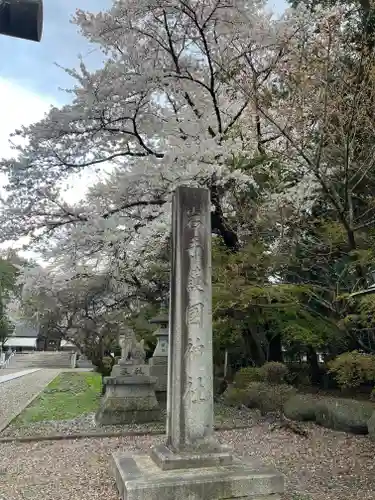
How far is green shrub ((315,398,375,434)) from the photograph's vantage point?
7262mm

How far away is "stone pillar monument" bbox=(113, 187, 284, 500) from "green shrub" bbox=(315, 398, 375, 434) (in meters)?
3.79

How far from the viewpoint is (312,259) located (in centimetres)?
837

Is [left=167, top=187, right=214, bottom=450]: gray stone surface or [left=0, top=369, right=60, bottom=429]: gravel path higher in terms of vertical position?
[left=167, top=187, right=214, bottom=450]: gray stone surface

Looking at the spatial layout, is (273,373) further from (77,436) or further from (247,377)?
(77,436)

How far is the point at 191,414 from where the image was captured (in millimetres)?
4297

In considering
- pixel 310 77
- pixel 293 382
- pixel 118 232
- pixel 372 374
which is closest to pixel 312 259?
pixel 372 374

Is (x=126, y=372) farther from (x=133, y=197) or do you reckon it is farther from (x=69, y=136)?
(x=69, y=136)

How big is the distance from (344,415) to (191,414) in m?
4.29

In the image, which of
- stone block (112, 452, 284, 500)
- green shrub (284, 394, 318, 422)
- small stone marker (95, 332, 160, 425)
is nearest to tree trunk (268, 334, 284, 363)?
green shrub (284, 394, 318, 422)

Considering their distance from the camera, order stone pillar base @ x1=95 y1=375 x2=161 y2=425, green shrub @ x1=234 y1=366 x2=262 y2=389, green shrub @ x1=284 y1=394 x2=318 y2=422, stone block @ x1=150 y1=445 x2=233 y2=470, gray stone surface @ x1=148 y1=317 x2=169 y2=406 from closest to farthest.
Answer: stone block @ x1=150 y1=445 x2=233 y2=470 < green shrub @ x1=284 y1=394 x2=318 y2=422 < stone pillar base @ x1=95 y1=375 x2=161 y2=425 < green shrub @ x1=234 y1=366 x2=262 y2=389 < gray stone surface @ x1=148 y1=317 x2=169 y2=406

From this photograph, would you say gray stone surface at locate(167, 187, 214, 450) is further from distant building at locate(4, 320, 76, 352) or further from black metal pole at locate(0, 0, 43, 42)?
distant building at locate(4, 320, 76, 352)

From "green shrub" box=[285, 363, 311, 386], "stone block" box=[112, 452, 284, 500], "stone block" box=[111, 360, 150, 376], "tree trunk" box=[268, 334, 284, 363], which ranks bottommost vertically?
"stone block" box=[112, 452, 284, 500]

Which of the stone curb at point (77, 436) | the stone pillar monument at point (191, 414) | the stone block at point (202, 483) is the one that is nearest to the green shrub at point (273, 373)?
the stone curb at point (77, 436)

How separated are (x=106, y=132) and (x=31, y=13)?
7410 millimetres
